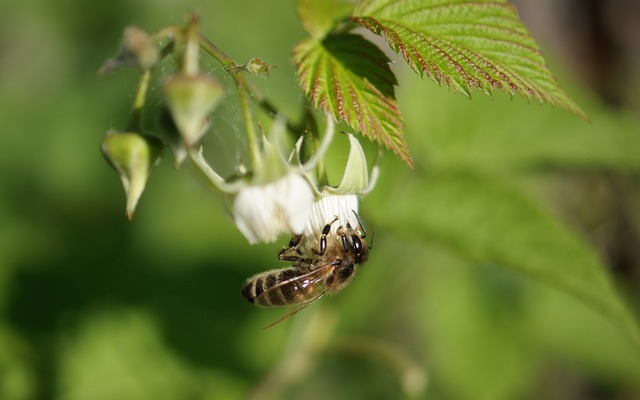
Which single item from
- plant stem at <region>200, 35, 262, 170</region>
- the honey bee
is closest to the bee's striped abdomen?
the honey bee

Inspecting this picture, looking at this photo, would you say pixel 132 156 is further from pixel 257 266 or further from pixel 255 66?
pixel 257 266

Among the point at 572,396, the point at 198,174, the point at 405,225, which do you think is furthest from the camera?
the point at 572,396

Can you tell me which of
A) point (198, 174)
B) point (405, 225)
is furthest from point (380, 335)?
point (198, 174)

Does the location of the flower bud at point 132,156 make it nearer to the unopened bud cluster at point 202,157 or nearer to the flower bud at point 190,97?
the unopened bud cluster at point 202,157

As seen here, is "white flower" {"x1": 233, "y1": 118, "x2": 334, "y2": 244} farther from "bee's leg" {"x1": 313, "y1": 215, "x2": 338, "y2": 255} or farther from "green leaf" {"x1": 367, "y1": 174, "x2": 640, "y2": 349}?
"green leaf" {"x1": 367, "y1": 174, "x2": 640, "y2": 349}

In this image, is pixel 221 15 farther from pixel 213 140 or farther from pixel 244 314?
pixel 244 314

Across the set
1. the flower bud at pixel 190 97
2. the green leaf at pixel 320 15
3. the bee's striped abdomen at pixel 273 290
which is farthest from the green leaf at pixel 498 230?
the flower bud at pixel 190 97
